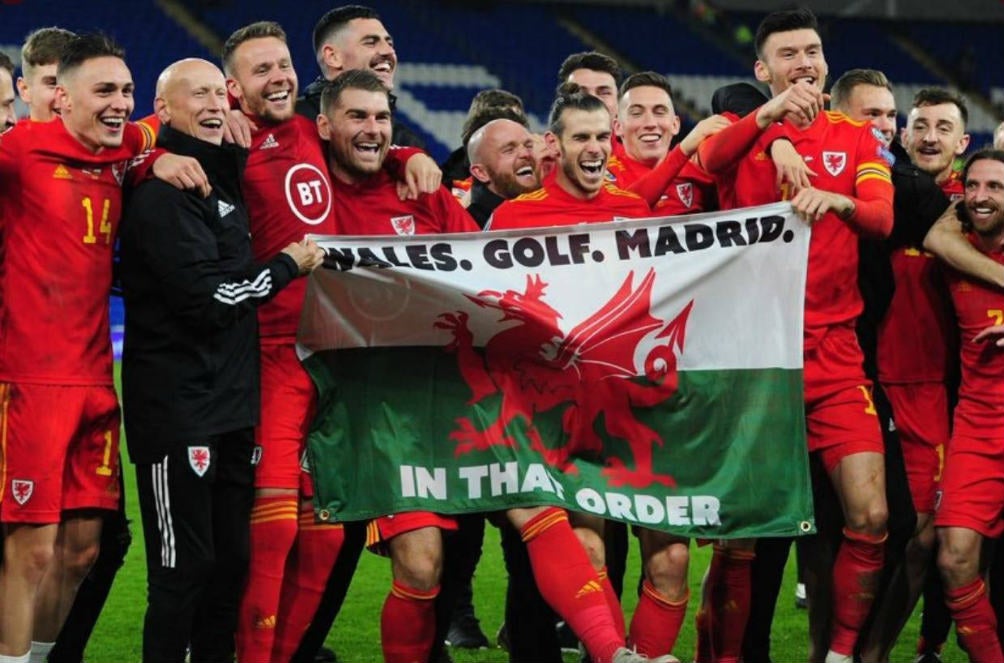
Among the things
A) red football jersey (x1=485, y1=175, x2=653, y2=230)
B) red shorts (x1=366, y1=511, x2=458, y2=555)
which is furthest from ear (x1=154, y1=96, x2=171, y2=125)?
red shorts (x1=366, y1=511, x2=458, y2=555)

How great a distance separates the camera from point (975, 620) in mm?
5633

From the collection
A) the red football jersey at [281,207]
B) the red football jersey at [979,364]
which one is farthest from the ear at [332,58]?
the red football jersey at [979,364]

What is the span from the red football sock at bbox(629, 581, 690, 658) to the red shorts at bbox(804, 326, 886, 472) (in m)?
0.78

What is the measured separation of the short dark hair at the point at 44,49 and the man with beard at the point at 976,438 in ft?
11.1

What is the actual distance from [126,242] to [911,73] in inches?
841

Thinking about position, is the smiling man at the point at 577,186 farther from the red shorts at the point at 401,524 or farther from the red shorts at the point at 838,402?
the red shorts at the point at 401,524

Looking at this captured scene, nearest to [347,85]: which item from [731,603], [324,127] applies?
[324,127]

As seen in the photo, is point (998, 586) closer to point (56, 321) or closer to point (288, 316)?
point (288, 316)

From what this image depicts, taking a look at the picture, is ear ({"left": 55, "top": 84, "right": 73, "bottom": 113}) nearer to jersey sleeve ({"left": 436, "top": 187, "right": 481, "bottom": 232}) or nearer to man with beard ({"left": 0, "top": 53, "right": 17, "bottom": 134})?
man with beard ({"left": 0, "top": 53, "right": 17, "bottom": 134})

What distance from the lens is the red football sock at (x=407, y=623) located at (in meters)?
5.37

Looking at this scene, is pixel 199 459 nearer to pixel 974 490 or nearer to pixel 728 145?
pixel 728 145

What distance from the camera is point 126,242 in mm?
5098

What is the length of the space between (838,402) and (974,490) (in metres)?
0.57

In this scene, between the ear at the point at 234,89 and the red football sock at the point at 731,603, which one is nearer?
the ear at the point at 234,89
